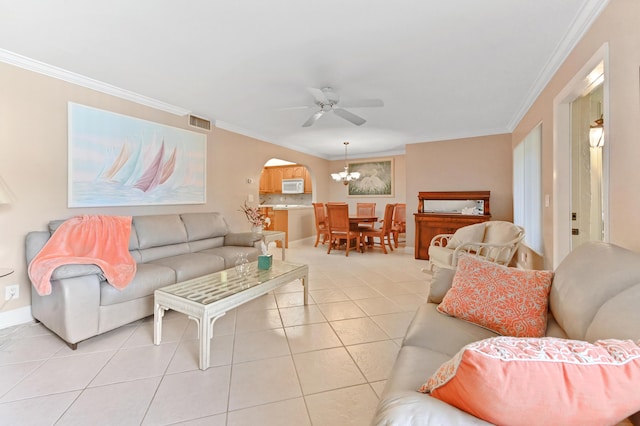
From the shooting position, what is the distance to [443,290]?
68.6 inches

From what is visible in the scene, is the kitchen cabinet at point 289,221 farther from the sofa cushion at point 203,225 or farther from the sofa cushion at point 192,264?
the sofa cushion at point 192,264

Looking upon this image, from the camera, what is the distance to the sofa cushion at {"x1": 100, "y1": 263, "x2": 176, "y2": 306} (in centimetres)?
213

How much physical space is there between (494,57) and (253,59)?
215 cm

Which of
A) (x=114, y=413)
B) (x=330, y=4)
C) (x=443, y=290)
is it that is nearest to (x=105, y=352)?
(x=114, y=413)

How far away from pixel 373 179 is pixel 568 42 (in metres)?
5.22

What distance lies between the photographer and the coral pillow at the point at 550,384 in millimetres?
536

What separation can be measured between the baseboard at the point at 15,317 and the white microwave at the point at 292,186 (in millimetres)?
6189

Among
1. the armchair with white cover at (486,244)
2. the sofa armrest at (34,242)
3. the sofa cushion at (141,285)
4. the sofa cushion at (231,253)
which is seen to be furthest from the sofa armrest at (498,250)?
the sofa armrest at (34,242)

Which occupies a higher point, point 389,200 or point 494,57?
point 494,57

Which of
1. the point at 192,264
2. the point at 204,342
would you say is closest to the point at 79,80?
the point at 192,264

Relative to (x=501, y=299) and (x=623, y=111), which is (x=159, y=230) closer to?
(x=501, y=299)

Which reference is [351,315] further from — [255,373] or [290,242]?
[290,242]

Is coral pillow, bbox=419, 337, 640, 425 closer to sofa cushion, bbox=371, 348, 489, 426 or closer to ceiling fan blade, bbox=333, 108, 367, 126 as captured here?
sofa cushion, bbox=371, 348, 489, 426

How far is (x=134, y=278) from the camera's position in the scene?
229cm
